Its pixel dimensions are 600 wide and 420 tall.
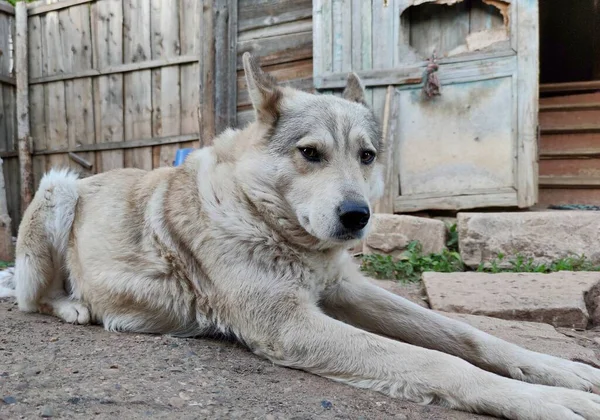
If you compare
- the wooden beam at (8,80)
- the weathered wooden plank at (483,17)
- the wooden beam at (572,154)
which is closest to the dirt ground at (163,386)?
the weathered wooden plank at (483,17)

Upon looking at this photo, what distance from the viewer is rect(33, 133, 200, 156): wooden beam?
7961 millimetres

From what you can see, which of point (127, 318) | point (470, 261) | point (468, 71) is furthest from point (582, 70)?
point (127, 318)

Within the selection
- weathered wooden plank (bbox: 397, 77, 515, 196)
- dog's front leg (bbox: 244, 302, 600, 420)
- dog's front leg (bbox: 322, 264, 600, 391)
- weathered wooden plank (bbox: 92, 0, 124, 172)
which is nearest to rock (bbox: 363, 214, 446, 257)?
weathered wooden plank (bbox: 397, 77, 515, 196)

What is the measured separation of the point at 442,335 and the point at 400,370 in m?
0.51

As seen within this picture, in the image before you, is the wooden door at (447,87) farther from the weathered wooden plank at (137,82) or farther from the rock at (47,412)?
the rock at (47,412)

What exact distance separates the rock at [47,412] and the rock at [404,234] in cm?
394

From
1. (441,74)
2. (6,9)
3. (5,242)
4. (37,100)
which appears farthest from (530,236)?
(6,9)

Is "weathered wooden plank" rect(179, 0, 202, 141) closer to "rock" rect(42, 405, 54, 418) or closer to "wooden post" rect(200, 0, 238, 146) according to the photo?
"wooden post" rect(200, 0, 238, 146)

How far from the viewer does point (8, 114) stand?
9.16m

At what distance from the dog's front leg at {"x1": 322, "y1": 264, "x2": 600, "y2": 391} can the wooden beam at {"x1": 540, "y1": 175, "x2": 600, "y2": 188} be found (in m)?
4.81

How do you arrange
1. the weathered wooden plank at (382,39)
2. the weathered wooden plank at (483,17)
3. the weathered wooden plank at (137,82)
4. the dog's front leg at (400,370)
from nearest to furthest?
the dog's front leg at (400,370), the weathered wooden plank at (483,17), the weathered wooden plank at (382,39), the weathered wooden plank at (137,82)

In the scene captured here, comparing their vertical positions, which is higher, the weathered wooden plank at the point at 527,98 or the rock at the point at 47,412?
the weathered wooden plank at the point at 527,98

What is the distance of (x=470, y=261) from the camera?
5.01 meters

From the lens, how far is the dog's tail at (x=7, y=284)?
3684mm
